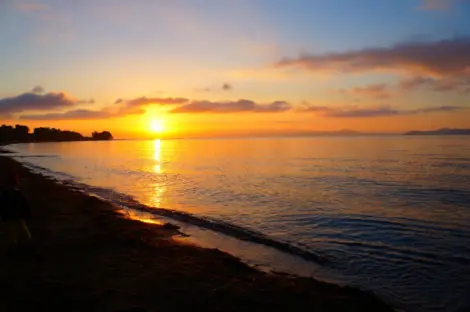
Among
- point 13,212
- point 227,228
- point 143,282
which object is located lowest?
point 227,228

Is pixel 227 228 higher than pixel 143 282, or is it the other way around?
pixel 143 282

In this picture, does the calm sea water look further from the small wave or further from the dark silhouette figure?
the dark silhouette figure

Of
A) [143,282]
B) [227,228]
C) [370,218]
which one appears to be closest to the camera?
[143,282]

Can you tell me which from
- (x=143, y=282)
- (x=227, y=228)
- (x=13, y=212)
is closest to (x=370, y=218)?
(x=227, y=228)

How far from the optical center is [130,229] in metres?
15.8

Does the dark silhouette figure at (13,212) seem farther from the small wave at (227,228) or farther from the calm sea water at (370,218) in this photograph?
Result: the calm sea water at (370,218)

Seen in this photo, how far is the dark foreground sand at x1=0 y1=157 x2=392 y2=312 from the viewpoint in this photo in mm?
8273

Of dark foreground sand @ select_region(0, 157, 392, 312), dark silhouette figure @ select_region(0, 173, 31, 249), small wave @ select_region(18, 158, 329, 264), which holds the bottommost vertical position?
small wave @ select_region(18, 158, 329, 264)

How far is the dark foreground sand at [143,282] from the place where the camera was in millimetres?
8273

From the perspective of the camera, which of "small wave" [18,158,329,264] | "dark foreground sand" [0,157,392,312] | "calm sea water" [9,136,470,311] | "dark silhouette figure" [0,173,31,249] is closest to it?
"dark foreground sand" [0,157,392,312]

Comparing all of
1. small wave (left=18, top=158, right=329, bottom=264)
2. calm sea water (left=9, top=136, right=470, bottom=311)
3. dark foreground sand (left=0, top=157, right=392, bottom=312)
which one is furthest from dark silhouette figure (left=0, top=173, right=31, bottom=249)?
calm sea water (left=9, top=136, right=470, bottom=311)

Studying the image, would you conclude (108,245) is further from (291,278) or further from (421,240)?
(421,240)

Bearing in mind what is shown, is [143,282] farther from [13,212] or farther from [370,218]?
[370,218]

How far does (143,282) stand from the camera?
31.3 feet
